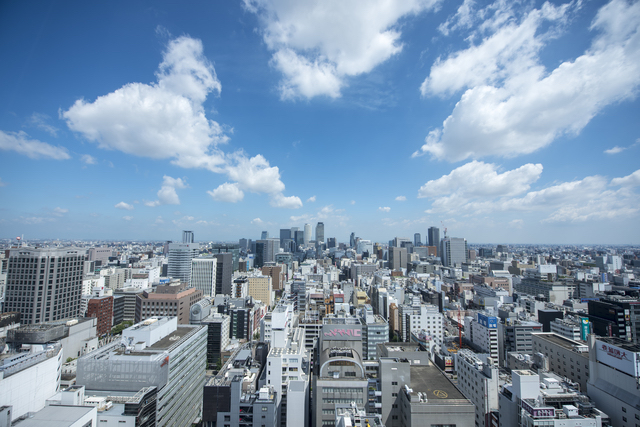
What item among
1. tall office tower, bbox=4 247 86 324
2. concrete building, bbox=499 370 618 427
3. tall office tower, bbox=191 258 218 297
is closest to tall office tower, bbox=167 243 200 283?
tall office tower, bbox=191 258 218 297

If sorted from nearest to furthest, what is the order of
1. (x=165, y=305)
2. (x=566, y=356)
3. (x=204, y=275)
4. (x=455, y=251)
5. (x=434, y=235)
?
(x=566, y=356) < (x=165, y=305) < (x=204, y=275) < (x=455, y=251) < (x=434, y=235)

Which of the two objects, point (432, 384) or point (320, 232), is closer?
point (432, 384)

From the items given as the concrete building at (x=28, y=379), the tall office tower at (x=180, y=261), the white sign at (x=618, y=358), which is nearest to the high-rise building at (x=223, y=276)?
the tall office tower at (x=180, y=261)

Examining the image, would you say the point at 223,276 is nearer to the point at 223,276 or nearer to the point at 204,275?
the point at 223,276

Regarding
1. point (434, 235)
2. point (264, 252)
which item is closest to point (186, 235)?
point (264, 252)

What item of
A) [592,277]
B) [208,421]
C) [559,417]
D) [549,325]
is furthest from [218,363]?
[592,277]

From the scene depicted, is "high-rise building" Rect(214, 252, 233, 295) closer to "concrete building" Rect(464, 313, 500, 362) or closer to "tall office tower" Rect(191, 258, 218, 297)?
"tall office tower" Rect(191, 258, 218, 297)
